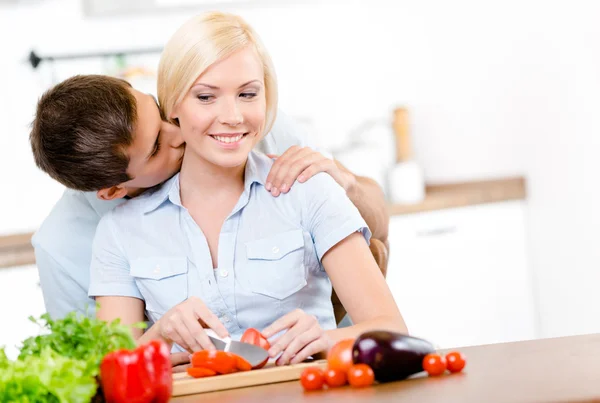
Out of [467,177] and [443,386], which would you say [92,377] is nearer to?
[443,386]

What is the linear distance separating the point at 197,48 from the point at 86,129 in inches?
9.9

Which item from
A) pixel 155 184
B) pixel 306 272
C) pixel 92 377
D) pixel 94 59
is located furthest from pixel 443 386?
pixel 94 59

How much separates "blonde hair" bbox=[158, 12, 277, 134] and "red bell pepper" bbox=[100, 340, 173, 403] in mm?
746

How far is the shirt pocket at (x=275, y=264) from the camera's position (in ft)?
5.89

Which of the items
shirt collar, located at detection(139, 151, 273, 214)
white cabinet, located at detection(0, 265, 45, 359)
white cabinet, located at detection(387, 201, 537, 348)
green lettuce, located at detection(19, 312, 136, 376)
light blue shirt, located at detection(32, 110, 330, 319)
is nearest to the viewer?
green lettuce, located at detection(19, 312, 136, 376)

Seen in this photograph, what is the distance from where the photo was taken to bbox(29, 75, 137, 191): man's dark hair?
169cm

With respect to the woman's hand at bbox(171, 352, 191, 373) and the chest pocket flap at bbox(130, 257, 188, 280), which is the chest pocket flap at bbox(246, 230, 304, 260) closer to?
the chest pocket flap at bbox(130, 257, 188, 280)

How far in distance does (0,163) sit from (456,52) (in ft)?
6.32

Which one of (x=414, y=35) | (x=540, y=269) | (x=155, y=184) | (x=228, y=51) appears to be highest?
(x=414, y=35)

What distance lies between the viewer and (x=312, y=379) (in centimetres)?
120

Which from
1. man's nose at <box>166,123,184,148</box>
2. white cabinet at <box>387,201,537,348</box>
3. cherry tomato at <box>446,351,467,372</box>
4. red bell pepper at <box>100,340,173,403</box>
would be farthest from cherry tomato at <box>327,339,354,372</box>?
white cabinet at <box>387,201,537,348</box>

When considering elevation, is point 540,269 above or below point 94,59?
below

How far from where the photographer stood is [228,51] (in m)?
1.71

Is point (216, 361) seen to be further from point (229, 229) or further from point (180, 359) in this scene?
point (229, 229)
